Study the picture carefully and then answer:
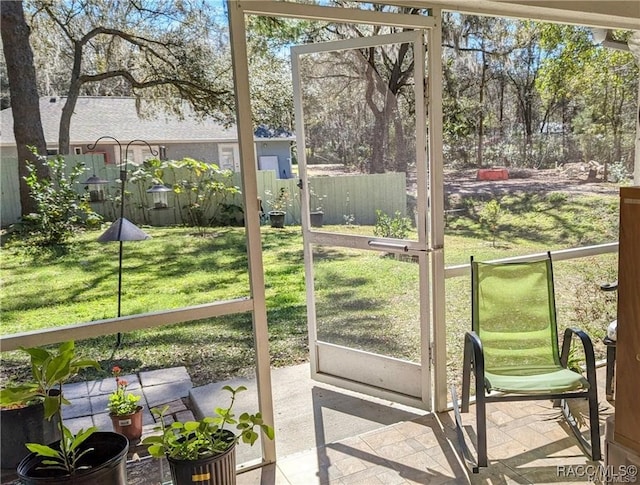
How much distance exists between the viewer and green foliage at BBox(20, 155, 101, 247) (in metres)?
2.00

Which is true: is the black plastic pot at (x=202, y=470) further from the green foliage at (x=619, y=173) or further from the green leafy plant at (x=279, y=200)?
the green foliage at (x=619, y=173)

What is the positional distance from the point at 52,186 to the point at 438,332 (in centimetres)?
214

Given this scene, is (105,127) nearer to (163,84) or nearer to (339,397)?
(163,84)

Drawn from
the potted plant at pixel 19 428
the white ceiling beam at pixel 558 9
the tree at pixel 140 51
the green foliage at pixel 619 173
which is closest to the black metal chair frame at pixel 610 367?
the green foliage at pixel 619 173

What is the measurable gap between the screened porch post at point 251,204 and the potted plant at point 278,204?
2.24 metres

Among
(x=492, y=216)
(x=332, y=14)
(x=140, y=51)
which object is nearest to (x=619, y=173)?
(x=492, y=216)

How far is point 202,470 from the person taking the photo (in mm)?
1938

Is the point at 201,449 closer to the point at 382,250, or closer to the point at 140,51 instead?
the point at 382,250

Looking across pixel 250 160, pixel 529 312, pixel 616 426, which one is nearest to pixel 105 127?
pixel 250 160

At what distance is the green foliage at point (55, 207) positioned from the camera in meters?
2.00

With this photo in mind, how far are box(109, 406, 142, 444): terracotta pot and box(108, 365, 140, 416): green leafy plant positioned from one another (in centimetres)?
2

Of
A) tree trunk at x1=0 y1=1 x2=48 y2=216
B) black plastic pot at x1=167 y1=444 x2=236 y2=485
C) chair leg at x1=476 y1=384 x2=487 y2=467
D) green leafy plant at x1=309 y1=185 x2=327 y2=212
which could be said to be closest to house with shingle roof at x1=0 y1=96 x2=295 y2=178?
tree trunk at x1=0 y1=1 x2=48 y2=216

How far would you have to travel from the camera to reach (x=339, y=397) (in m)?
3.21

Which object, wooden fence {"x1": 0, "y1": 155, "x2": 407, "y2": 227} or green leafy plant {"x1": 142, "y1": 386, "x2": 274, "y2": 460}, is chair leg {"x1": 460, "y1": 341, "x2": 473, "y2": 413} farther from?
green leafy plant {"x1": 142, "y1": 386, "x2": 274, "y2": 460}
